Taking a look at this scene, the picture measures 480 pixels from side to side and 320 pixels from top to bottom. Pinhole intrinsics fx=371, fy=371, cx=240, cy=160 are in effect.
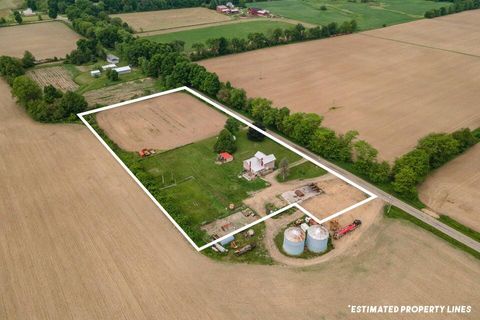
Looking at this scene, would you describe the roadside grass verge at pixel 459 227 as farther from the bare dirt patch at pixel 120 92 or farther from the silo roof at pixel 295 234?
the bare dirt patch at pixel 120 92

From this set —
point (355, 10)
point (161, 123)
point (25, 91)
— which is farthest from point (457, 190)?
point (355, 10)

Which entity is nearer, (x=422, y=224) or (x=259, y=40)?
(x=422, y=224)

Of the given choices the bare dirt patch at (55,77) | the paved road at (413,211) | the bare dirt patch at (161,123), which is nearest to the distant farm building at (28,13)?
the bare dirt patch at (55,77)

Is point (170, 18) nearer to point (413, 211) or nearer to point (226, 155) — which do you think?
point (226, 155)

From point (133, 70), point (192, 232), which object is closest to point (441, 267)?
point (192, 232)

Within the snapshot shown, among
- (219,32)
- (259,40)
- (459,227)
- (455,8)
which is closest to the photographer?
(459,227)

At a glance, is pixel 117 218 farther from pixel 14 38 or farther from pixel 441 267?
pixel 14 38
